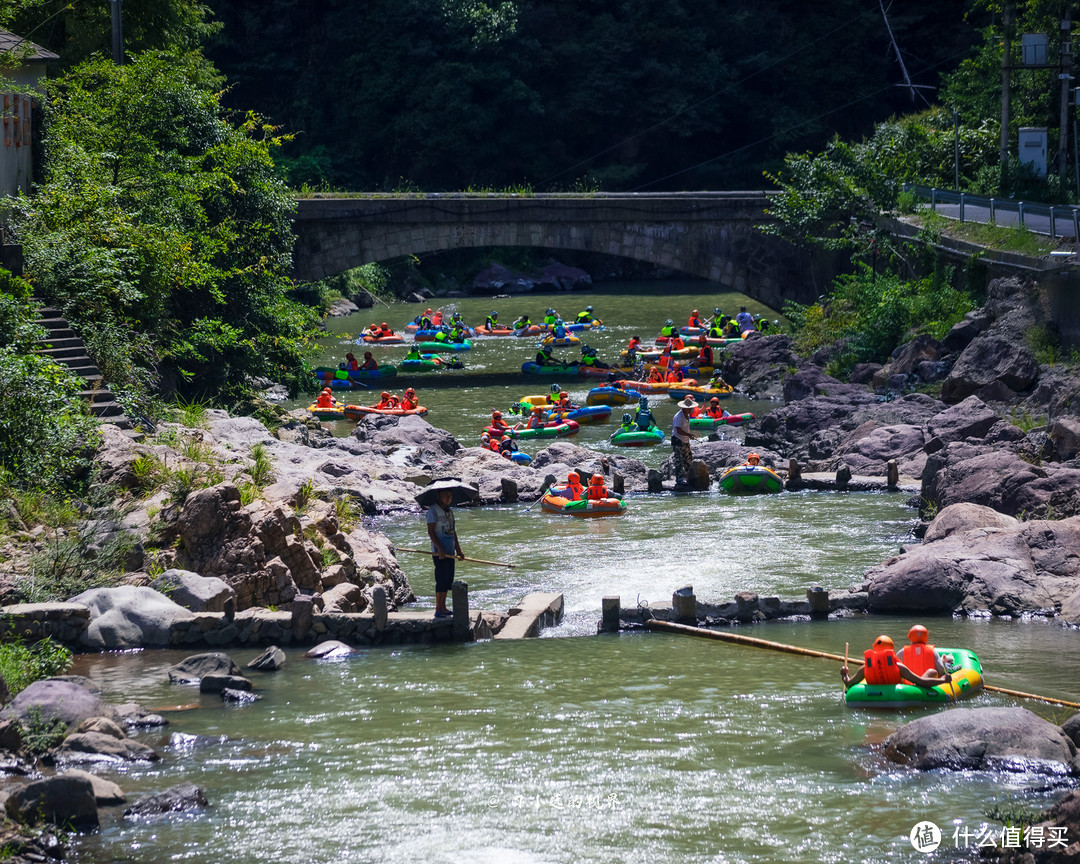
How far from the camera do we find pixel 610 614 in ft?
48.8

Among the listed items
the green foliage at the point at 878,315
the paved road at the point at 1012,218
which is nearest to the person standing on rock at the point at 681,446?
the paved road at the point at 1012,218

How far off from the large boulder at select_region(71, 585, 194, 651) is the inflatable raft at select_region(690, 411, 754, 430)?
17552mm

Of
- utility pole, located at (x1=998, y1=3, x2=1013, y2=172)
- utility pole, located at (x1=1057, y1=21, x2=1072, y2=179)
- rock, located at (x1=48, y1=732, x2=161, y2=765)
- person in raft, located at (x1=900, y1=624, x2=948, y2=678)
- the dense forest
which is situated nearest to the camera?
rock, located at (x1=48, y1=732, x2=161, y2=765)

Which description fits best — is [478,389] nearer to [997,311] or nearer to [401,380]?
[401,380]

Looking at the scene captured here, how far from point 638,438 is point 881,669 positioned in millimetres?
16553

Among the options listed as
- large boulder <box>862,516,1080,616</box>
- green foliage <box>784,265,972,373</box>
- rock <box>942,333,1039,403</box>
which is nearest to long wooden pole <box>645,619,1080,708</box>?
large boulder <box>862,516,1080,616</box>

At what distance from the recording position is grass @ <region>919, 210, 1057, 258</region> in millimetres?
28297

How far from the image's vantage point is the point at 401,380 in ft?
129

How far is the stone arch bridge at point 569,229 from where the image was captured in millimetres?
40500

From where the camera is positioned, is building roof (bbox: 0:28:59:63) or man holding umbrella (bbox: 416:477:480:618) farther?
building roof (bbox: 0:28:59:63)

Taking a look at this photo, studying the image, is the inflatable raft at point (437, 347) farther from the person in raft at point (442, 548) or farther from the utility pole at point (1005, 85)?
the person in raft at point (442, 548)

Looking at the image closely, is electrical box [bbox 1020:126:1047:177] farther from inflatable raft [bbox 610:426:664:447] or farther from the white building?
the white building

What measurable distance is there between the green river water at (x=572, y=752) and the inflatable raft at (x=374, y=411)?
47.2 ft

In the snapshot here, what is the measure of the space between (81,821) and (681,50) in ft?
203
